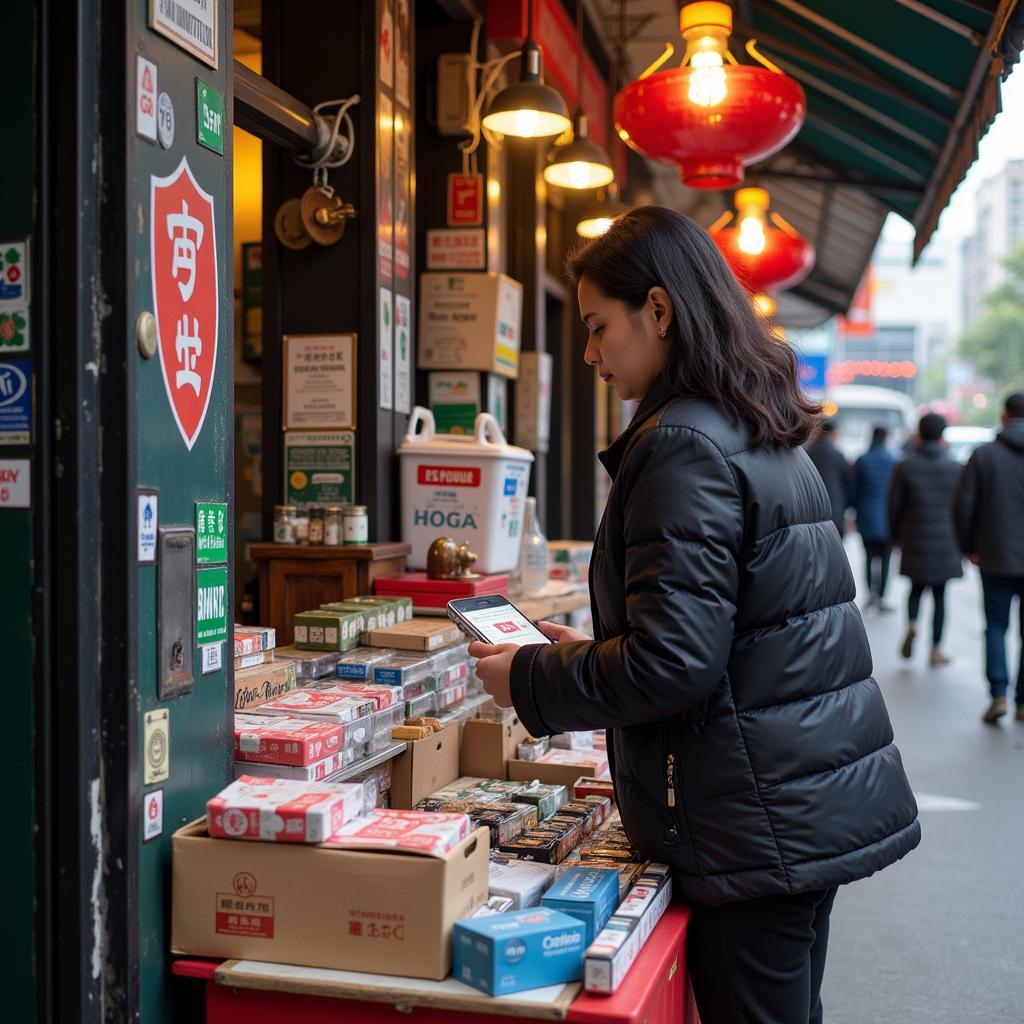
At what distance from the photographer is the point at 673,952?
7.06 ft

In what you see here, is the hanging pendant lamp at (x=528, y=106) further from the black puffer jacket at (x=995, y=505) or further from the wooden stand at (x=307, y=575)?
the black puffer jacket at (x=995, y=505)

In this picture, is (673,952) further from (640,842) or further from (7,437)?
(7,437)

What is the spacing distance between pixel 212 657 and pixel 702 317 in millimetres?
1181

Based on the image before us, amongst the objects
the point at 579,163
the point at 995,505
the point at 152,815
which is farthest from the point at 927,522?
the point at 152,815

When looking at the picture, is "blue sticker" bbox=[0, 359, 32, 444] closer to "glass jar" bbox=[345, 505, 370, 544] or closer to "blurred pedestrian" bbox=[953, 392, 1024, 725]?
"glass jar" bbox=[345, 505, 370, 544]

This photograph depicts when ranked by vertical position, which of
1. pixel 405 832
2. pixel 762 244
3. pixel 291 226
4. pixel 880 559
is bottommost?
pixel 880 559

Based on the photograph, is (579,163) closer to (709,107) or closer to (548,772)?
(709,107)

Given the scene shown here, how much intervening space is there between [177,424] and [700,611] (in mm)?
1050

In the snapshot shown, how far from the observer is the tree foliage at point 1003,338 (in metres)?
46.2

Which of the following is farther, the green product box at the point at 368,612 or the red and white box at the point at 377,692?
the green product box at the point at 368,612

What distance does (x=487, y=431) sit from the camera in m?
4.62

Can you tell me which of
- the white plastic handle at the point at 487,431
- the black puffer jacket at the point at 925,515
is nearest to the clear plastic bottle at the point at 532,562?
the white plastic handle at the point at 487,431

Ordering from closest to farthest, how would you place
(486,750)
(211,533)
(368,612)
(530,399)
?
1. (211,533)
2. (486,750)
3. (368,612)
4. (530,399)

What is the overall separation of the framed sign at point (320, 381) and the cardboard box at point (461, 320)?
974 mm
